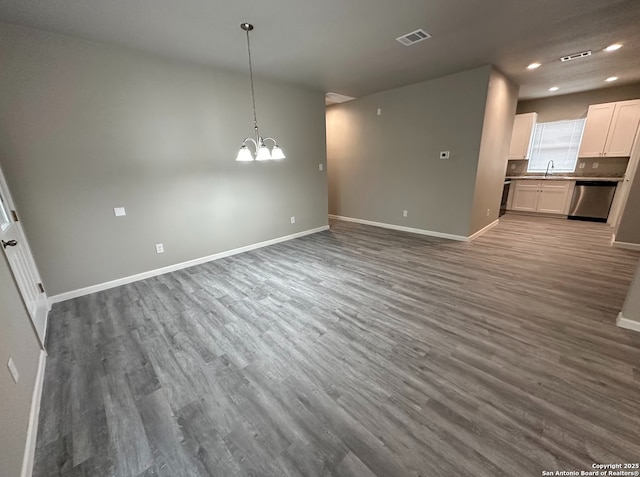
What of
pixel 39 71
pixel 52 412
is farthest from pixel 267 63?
pixel 52 412

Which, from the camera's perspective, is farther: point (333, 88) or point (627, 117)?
point (627, 117)

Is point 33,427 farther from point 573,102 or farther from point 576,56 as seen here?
point 573,102

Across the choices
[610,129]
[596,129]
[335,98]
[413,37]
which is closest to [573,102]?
[596,129]

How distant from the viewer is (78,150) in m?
2.87

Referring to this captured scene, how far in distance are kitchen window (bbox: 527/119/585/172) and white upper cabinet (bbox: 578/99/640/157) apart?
0.37 metres

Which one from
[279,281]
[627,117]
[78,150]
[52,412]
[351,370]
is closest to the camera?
[52,412]

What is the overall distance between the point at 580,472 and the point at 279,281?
2.84 metres

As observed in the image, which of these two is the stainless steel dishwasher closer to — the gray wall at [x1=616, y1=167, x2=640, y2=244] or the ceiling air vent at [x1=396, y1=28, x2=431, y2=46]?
the gray wall at [x1=616, y1=167, x2=640, y2=244]

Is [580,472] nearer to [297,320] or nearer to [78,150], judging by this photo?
[297,320]

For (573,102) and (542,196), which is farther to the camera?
(542,196)

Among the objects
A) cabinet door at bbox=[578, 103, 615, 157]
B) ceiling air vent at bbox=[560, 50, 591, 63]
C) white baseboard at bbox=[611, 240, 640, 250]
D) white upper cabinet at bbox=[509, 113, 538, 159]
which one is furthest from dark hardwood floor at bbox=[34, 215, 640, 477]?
white upper cabinet at bbox=[509, 113, 538, 159]

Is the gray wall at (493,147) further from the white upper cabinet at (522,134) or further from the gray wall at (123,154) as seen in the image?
the gray wall at (123,154)

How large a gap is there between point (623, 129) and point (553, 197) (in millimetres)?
1709

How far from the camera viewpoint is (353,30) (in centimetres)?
271
